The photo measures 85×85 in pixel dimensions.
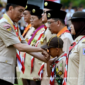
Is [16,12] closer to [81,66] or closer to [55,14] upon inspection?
[55,14]

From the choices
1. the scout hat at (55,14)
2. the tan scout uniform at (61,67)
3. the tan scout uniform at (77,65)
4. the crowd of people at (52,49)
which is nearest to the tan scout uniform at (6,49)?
the crowd of people at (52,49)

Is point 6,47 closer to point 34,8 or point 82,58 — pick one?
point 82,58

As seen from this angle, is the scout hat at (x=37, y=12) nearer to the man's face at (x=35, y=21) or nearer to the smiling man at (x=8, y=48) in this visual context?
the man's face at (x=35, y=21)

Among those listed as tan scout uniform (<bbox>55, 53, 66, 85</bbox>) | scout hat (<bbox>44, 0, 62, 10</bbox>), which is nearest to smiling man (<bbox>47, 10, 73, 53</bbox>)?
scout hat (<bbox>44, 0, 62, 10</bbox>)

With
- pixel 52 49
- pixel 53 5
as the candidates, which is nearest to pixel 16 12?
pixel 52 49

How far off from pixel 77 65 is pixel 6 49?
130cm

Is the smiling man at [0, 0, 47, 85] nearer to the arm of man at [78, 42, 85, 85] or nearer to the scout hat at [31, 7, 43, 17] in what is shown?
the arm of man at [78, 42, 85, 85]

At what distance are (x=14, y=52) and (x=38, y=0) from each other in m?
3.53

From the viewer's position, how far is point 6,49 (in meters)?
4.31

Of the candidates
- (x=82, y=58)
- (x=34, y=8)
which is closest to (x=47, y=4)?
(x=34, y=8)

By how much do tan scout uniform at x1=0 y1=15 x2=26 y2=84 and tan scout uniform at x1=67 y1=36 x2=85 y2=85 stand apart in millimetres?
1101

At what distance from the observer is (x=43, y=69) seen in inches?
194

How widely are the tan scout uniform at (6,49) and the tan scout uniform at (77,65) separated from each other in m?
1.10

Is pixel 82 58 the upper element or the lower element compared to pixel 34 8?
lower
